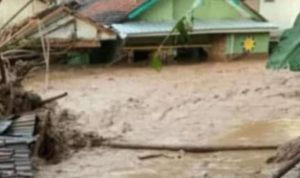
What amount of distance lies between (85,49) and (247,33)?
205 inches

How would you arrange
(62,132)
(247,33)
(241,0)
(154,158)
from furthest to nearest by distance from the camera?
(241,0) < (247,33) < (62,132) < (154,158)

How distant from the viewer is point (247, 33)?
23.4 metres

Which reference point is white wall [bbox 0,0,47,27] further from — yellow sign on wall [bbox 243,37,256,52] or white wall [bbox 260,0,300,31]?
white wall [bbox 260,0,300,31]

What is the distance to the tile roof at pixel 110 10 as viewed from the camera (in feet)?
76.3

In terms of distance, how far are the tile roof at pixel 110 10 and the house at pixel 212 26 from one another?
1.14ft

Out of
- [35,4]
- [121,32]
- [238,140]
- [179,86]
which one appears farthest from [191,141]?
[35,4]

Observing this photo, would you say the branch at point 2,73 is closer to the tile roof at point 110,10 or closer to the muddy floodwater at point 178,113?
the muddy floodwater at point 178,113

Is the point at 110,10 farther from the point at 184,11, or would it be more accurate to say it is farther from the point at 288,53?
the point at 288,53

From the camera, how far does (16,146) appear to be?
8.76m

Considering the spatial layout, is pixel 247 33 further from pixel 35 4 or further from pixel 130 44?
pixel 35 4

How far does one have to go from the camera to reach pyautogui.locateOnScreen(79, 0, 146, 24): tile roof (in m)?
23.2

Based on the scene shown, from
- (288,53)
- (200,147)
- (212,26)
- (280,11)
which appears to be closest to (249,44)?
(212,26)

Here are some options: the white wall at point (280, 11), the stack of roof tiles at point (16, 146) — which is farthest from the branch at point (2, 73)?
the white wall at point (280, 11)

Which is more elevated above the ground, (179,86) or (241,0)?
(241,0)
